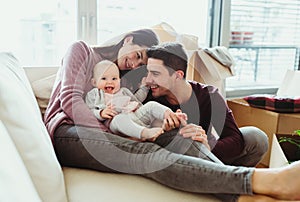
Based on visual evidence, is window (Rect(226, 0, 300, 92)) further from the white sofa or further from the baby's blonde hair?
the white sofa

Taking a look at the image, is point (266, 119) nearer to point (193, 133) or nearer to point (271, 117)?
point (271, 117)

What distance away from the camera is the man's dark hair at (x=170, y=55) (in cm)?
164

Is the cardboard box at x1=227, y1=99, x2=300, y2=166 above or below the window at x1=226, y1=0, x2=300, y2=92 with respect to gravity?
below

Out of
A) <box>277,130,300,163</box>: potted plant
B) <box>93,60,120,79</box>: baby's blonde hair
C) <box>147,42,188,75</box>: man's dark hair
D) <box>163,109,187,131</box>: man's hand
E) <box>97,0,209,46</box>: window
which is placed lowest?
<box>277,130,300,163</box>: potted plant

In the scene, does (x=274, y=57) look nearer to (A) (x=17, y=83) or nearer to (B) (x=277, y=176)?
(B) (x=277, y=176)

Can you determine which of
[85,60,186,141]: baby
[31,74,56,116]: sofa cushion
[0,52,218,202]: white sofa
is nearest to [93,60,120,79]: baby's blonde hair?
[85,60,186,141]: baby

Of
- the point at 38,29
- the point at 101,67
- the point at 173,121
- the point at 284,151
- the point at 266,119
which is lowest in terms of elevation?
the point at 284,151

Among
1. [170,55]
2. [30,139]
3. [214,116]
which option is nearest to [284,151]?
[214,116]

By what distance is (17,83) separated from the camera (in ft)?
3.93

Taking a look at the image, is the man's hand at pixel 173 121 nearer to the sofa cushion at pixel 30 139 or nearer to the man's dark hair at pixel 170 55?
the man's dark hair at pixel 170 55

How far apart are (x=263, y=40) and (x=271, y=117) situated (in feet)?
2.90

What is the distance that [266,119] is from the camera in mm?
2252

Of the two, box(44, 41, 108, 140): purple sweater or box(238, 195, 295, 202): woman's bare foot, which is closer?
box(238, 195, 295, 202): woman's bare foot

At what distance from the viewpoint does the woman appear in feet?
3.51
